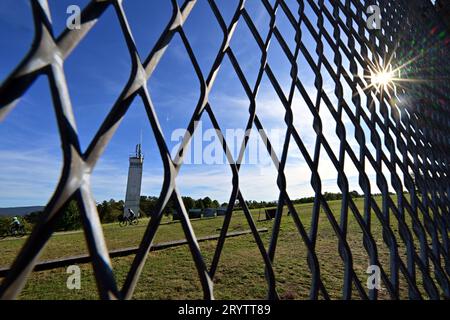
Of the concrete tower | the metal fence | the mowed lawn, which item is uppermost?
the concrete tower

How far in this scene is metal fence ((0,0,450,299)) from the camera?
46 cm

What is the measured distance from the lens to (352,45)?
1599 mm

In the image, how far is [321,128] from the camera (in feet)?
3.72

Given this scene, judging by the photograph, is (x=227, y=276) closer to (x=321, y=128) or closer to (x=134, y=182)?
(x=321, y=128)

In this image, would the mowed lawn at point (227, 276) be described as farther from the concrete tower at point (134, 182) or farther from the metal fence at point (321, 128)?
the concrete tower at point (134, 182)

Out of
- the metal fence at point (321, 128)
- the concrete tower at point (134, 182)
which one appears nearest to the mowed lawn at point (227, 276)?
the metal fence at point (321, 128)

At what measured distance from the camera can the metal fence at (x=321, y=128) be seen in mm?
457

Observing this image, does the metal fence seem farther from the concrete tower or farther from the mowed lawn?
the concrete tower

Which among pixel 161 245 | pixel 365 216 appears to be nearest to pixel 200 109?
pixel 365 216

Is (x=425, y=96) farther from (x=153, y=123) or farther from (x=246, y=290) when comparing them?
(x=246, y=290)

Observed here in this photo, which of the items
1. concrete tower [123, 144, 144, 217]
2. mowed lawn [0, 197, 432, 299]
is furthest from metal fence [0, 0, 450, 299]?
concrete tower [123, 144, 144, 217]

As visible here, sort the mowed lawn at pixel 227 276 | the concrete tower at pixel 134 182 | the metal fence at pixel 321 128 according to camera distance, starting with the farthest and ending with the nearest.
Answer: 1. the concrete tower at pixel 134 182
2. the mowed lawn at pixel 227 276
3. the metal fence at pixel 321 128

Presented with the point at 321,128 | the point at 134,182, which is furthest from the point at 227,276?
the point at 134,182

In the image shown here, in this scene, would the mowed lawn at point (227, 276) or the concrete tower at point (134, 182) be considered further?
the concrete tower at point (134, 182)
